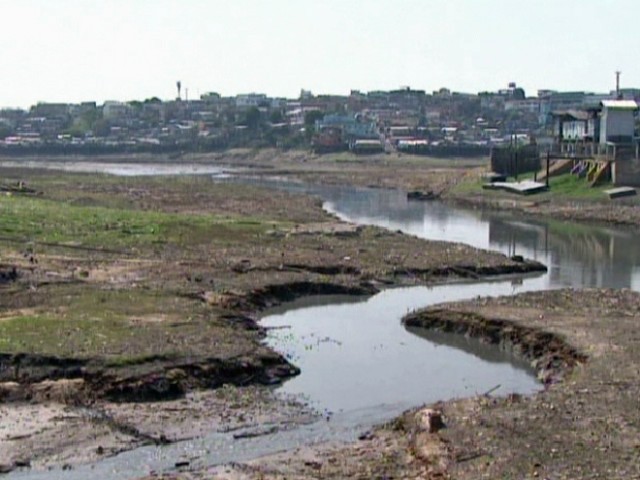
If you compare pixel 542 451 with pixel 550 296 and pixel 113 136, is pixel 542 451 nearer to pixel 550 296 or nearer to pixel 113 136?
pixel 550 296

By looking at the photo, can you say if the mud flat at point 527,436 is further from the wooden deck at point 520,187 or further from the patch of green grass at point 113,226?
the wooden deck at point 520,187

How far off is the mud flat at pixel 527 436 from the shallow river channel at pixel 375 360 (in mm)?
835

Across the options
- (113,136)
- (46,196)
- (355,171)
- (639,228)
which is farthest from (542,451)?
(113,136)

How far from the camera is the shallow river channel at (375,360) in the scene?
19.2 metres

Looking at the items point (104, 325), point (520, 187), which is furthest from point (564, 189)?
point (104, 325)

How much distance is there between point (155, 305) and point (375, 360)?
649 cm

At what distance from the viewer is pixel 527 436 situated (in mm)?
18547

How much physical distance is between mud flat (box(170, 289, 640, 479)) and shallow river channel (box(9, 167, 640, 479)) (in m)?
0.84

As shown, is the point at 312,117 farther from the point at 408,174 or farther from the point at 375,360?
the point at 375,360

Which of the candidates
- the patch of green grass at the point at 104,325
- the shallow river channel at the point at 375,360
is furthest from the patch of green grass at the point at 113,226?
the patch of green grass at the point at 104,325

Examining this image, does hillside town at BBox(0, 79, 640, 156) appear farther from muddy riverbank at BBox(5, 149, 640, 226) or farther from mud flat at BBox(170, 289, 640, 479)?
mud flat at BBox(170, 289, 640, 479)

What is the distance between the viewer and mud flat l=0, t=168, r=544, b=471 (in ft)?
67.5

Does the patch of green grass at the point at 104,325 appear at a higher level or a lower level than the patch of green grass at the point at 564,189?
higher

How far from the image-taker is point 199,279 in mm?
34469
